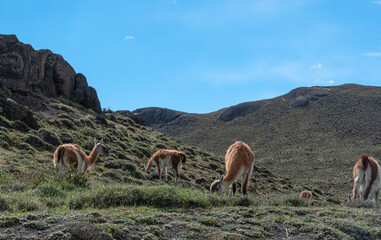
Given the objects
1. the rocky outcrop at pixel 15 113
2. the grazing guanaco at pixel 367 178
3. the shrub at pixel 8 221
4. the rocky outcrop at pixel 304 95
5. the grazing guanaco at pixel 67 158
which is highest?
the rocky outcrop at pixel 304 95

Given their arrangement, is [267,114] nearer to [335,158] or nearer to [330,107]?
[330,107]

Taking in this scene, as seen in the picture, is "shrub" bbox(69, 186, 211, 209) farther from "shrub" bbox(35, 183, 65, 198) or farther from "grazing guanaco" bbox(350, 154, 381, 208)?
"grazing guanaco" bbox(350, 154, 381, 208)

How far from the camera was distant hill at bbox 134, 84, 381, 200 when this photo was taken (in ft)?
143

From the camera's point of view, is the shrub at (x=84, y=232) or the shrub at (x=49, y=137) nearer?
the shrub at (x=84, y=232)

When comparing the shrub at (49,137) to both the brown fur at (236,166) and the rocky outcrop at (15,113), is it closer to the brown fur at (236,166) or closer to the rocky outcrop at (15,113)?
the rocky outcrop at (15,113)

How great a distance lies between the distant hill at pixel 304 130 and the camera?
43734 millimetres

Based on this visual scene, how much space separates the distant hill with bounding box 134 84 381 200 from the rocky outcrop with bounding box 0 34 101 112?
74.1 ft

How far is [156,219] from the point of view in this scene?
5.66m

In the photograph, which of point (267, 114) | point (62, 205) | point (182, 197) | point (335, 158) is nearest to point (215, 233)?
point (182, 197)

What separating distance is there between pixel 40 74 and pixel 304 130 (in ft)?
145

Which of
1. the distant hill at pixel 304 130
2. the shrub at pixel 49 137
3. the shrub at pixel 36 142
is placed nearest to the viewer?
the shrub at pixel 36 142

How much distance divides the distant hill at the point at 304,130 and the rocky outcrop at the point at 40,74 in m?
22.6

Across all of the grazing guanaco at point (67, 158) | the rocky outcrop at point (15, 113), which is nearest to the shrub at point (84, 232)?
the grazing guanaco at point (67, 158)

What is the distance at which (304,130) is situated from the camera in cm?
6097
